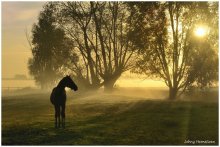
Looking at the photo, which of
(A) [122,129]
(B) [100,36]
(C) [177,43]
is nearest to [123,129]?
(A) [122,129]

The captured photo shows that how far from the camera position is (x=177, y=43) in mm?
43156

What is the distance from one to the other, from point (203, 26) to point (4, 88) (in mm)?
74469

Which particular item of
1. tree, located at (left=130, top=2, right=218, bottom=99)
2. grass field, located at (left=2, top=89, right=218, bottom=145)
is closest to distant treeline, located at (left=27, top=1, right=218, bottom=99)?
tree, located at (left=130, top=2, right=218, bottom=99)

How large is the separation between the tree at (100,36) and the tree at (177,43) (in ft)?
24.7

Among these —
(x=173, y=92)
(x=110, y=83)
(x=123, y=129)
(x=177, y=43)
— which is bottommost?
(x=123, y=129)

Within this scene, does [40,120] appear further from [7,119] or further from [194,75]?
[194,75]

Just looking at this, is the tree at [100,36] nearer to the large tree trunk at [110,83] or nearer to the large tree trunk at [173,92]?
the large tree trunk at [110,83]

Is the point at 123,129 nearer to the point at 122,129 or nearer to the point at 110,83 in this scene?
the point at 122,129

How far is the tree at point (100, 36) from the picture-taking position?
173 feet

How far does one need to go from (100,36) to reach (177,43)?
1325cm

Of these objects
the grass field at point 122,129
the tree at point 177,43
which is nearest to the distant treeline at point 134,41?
the tree at point 177,43

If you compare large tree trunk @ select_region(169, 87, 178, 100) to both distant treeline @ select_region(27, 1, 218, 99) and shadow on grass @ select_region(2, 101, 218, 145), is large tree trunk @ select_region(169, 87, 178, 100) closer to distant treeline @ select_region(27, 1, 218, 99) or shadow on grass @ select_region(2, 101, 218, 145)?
distant treeline @ select_region(27, 1, 218, 99)

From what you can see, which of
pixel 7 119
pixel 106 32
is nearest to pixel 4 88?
pixel 106 32

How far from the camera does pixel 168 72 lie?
43.5 m
